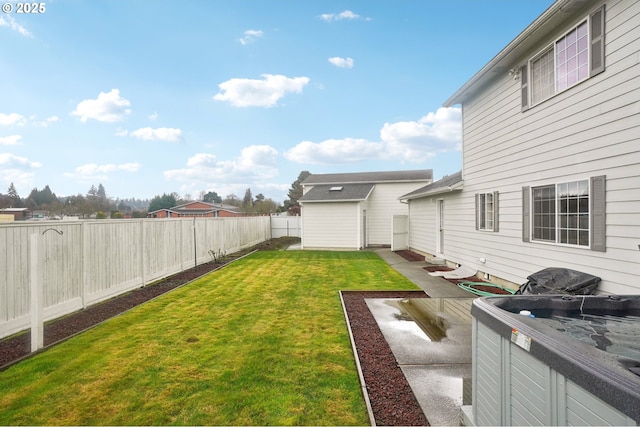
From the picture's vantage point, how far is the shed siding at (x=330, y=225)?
16.2 m

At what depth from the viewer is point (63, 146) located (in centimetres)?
1478

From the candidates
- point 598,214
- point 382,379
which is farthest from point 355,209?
point 382,379

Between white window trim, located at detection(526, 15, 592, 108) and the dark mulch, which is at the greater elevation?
white window trim, located at detection(526, 15, 592, 108)

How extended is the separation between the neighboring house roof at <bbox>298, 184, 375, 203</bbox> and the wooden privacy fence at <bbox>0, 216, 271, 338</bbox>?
7128mm

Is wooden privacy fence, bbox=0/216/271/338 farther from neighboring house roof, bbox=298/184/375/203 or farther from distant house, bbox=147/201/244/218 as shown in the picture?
distant house, bbox=147/201/244/218

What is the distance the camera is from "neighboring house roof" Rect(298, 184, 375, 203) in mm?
16062

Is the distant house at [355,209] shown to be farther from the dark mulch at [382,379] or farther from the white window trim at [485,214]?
the dark mulch at [382,379]

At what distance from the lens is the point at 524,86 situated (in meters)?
6.54

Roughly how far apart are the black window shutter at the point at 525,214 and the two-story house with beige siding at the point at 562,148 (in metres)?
0.02

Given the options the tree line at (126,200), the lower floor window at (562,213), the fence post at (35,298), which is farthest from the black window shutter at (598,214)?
the tree line at (126,200)

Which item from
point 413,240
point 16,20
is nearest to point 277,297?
point 16,20

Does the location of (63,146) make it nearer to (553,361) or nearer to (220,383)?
(220,383)

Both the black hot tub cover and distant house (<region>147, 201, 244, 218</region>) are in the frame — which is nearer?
the black hot tub cover

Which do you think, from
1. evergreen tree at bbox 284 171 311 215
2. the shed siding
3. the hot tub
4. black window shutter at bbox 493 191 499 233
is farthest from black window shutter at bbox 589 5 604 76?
evergreen tree at bbox 284 171 311 215
